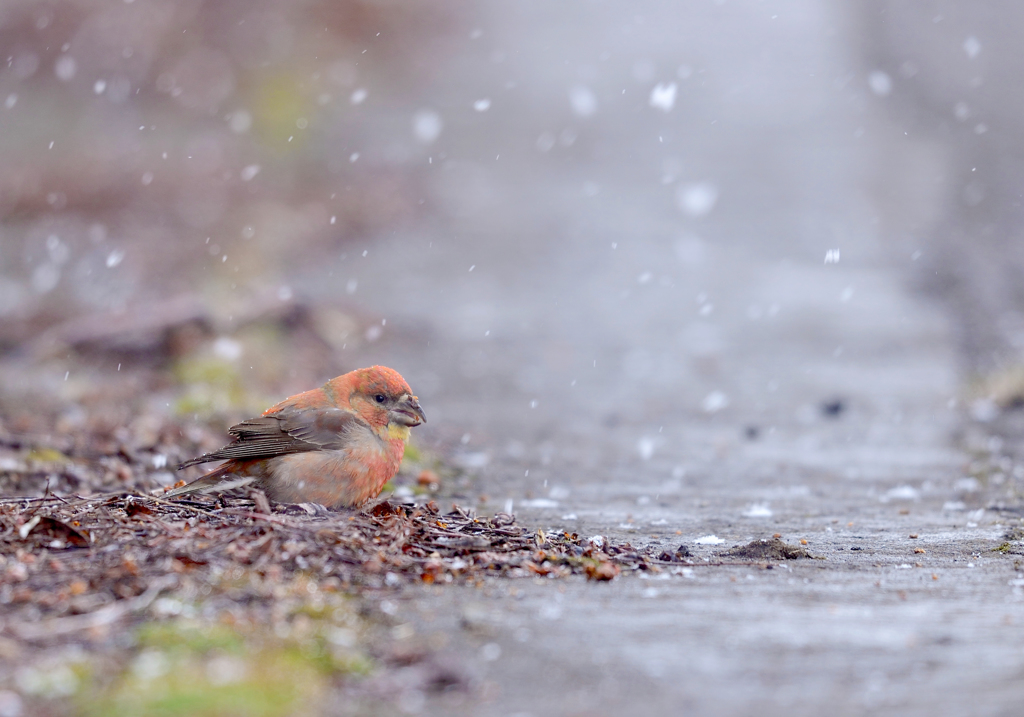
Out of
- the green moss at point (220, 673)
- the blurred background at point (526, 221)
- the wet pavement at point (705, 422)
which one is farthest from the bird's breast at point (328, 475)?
the blurred background at point (526, 221)

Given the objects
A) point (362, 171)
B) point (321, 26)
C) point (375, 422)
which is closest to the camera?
point (375, 422)

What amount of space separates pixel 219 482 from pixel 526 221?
37.9 ft

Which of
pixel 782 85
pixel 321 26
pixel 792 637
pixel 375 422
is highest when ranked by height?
pixel 321 26

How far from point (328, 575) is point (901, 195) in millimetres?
14008

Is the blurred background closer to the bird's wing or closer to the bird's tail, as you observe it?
the bird's wing

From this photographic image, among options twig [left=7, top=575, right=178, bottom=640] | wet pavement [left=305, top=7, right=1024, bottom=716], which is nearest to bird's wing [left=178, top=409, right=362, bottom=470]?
wet pavement [left=305, top=7, right=1024, bottom=716]

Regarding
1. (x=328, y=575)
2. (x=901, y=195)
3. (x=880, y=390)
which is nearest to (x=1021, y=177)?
(x=901, y=195)

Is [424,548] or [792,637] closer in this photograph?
[792,637]

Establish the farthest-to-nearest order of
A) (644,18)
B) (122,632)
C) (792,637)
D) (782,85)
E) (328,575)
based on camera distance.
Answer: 1. (644,18)
2. (782,85)
3. (328,575)
4. (792,637)
5. (122,632)

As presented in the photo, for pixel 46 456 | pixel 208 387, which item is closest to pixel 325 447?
pixel 46 456

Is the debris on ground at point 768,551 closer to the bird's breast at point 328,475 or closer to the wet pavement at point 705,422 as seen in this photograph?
the wet pavement at point 705,422

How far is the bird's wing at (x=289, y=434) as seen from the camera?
14.7 feet

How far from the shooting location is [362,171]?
1744cm

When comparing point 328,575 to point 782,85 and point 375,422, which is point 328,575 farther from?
point 782,85
